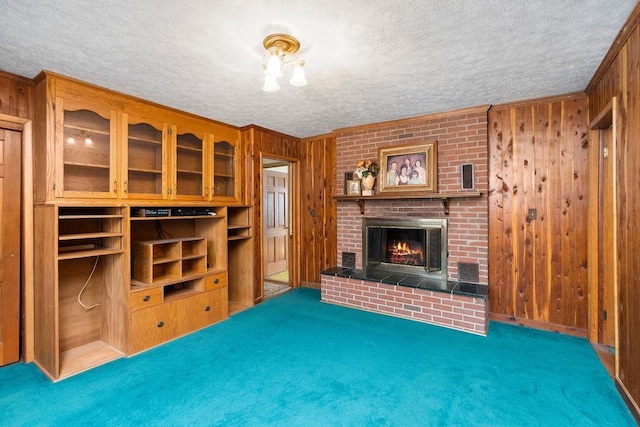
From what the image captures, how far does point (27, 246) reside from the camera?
2.68 m

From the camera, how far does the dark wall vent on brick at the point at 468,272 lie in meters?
3.62

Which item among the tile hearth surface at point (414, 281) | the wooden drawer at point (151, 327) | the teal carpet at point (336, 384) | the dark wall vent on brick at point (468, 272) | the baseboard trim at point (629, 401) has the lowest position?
the teal carpet at point (336, 384)

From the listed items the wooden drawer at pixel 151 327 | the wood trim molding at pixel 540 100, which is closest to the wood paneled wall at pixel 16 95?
the wooden drawer at pixel 151 327

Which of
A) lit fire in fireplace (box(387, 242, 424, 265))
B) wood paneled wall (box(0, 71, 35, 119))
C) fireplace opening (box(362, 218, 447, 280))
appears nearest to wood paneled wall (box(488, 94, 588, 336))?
fireplace opening (box(362, 218, 447, 280))

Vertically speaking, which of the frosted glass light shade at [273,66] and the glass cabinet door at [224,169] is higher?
the frosted glass light shade at [273,66]

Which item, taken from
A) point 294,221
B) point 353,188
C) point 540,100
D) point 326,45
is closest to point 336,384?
point 326,45

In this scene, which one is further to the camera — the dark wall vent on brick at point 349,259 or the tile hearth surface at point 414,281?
the dark wall vent on brick at point 349,259

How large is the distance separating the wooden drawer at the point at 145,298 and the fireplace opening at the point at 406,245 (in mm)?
2512

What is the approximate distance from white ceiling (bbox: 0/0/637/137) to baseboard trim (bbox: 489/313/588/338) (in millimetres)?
2310

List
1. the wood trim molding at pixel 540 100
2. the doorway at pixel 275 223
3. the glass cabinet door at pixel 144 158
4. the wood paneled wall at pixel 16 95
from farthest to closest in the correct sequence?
the doorway at pixel 275 223 < the wood trim molding at pixel 540 100 < the glass cabinet door at pixel 144 158 < the wood paneled wall at pixel 16 95

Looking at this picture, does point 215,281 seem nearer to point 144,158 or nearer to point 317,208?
point 144,158

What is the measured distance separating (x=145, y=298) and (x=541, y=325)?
13.0 feet

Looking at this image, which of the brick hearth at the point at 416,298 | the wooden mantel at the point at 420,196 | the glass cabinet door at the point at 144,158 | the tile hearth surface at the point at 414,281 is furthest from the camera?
Result: the wooden mantel at the point at 420,196

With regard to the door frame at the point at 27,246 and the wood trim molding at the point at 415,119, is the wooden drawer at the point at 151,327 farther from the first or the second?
the wood trim molding at the point at 415,119
